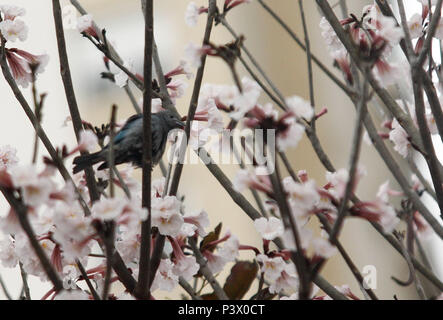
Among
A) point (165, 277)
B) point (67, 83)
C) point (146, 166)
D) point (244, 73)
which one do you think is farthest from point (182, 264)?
point (244, 73)

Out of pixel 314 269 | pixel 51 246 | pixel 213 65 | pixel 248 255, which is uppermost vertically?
pixel 213 65

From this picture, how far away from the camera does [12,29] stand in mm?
1920

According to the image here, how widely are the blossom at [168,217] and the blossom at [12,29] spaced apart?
2.19 feet

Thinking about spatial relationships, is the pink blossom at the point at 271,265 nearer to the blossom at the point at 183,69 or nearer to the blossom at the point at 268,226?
the blossom at the point at 268,226

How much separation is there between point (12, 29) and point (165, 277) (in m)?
0.79

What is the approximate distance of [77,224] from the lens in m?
1.32

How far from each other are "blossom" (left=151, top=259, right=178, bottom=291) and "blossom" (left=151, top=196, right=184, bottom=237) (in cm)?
18

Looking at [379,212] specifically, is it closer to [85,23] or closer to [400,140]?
[400,140]

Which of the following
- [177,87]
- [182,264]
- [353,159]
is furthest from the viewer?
[177,87]

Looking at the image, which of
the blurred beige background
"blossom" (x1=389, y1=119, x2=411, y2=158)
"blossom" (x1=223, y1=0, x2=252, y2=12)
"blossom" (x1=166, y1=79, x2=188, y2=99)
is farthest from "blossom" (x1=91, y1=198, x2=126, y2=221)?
the blurred beige background
